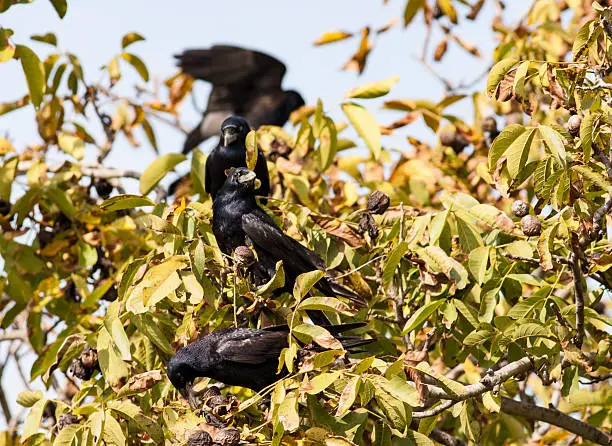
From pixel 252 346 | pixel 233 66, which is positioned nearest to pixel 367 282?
pixel 252 346

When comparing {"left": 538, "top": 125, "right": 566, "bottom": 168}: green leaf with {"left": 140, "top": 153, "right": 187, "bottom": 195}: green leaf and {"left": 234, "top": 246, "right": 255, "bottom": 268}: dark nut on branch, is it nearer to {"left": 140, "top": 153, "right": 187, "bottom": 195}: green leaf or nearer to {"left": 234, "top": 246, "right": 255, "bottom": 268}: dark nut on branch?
{"left": 234, "top": 246, "right": 255, "bottom": 268}: dark nut on branch

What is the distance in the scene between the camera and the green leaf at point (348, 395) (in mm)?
2408

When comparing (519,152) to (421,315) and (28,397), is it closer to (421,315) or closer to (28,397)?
(421,315)

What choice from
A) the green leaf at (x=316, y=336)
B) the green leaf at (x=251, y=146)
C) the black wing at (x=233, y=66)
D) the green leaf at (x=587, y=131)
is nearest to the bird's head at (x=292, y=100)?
the black wing at (x=233, y=66)

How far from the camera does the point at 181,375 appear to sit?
3078 millimetres

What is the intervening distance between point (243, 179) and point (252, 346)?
2.60 ft

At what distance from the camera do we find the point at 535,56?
16.1 ft

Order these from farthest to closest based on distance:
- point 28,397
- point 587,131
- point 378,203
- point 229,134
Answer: point 229,134 < point 378,203 < point 28,397 < point 587,131

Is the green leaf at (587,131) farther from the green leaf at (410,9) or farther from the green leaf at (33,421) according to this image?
the green leaf at (410,9)

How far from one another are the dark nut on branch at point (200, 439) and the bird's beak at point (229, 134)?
6.94 ft

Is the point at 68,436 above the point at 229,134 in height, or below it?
below

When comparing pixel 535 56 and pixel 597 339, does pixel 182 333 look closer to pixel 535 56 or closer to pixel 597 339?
pixel 597 339

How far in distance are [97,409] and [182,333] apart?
381 mm

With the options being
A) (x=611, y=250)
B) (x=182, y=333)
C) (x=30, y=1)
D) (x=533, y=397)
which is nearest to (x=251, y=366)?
(x=182, y=333)
